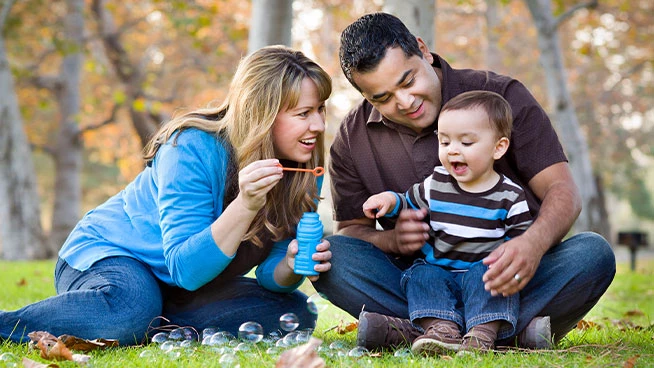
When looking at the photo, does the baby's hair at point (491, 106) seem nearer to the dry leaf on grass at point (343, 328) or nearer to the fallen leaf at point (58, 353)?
the dry leaf on grass at point (343, 328)

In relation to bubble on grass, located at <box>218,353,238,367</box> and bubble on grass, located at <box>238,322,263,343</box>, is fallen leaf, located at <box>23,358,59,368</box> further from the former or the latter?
bubble on grass, located at <box>238,322,263,343</box>

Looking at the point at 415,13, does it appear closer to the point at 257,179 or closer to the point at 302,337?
the point at 257,179

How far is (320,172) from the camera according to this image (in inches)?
125

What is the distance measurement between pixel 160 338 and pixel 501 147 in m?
1.56

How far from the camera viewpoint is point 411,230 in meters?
3.03

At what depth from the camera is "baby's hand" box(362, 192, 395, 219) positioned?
3.02 metres

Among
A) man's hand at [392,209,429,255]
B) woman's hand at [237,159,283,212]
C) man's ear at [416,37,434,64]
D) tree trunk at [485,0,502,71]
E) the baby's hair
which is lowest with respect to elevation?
man's hand at [392,209,429,255]

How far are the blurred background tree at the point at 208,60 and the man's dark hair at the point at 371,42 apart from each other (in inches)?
331

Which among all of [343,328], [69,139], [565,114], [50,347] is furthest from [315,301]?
[69,139]

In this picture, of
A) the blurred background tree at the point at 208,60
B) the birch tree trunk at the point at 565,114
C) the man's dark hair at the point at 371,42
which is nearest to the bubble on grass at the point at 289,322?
the man's dark hair at the point at 371,42

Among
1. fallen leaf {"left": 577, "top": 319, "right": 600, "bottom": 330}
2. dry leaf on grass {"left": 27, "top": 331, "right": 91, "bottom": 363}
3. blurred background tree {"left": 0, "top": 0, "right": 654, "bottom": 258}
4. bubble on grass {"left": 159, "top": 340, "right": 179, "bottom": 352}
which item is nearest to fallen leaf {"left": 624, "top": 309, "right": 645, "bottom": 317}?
fallen leaf {"left": 577, "top": 319, "right": 600, "bottom": 330}

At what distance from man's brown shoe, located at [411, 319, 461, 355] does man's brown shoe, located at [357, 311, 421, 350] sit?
11 centimetres

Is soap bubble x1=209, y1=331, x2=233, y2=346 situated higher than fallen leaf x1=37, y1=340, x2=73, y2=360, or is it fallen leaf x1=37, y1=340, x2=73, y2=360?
fallen leaf x1=37, y1=340, x2=73, y2=360

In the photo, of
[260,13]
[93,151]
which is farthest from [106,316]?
[93,151]
